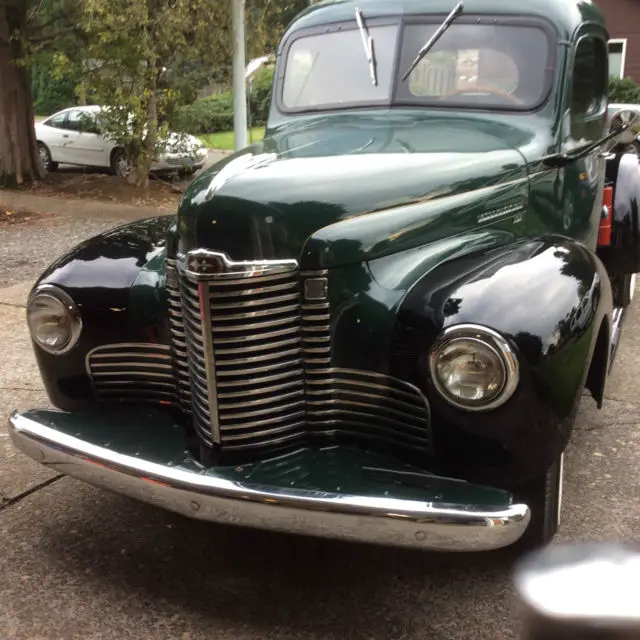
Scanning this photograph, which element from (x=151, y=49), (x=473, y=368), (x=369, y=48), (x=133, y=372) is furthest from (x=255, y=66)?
(x=473, y=368)

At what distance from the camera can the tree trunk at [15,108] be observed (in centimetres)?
1219

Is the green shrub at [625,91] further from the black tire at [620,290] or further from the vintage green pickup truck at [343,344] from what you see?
the vintage green pickup truck at [343,344]

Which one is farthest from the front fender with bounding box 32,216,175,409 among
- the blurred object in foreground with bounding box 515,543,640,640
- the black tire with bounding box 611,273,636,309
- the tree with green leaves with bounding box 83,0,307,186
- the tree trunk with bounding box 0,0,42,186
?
the tree trunk with bounding box 0,0,42,186

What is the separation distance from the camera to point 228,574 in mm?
2982

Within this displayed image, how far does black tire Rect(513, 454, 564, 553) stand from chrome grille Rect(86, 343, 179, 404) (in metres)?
1.32

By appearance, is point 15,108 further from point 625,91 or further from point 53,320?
A: point 625,91

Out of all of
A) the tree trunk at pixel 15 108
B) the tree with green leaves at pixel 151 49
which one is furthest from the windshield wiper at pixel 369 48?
the tree trunk at pixel 15 108

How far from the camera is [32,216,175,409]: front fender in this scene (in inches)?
122

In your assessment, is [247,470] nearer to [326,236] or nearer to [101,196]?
[326,236]

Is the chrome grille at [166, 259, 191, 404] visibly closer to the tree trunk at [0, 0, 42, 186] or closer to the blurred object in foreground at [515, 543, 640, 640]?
the blurred object in foreground at [515, 543, 640, 640]

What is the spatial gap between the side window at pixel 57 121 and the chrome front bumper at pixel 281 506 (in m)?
14.2

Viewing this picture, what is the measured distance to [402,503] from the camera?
2324 millimetres

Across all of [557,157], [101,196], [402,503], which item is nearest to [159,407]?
[402,503]

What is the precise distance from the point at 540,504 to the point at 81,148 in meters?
14.3
